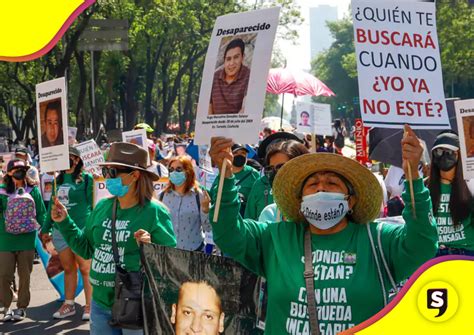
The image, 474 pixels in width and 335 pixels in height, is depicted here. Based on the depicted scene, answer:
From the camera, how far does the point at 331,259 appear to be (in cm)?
365

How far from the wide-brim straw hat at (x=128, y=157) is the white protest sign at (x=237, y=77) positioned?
165 centimetres

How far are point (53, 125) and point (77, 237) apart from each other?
2.53 ft

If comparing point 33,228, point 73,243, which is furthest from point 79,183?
point 73,243

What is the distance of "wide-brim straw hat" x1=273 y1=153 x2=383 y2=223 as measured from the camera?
151 inches

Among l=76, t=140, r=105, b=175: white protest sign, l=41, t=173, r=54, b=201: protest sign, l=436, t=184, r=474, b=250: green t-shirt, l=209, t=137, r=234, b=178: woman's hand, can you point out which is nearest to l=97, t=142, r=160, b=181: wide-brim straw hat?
l=209, t=137, r=234, b=178: woman's hand

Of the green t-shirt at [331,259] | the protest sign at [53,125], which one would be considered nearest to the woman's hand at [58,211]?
the protest sign at [53,125]

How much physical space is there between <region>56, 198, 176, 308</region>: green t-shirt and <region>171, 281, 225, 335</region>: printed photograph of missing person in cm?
55

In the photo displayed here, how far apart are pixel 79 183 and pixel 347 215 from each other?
587cm

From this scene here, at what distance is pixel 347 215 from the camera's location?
12.8 ft

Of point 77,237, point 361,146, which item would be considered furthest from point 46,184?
point 77,237

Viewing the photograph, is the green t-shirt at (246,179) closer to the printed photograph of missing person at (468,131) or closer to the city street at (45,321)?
the city street at (45,321)

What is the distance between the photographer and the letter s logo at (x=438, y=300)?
262 centimetres

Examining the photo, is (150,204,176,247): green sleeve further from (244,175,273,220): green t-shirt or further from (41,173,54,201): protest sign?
(41,173,54,201): protest sign

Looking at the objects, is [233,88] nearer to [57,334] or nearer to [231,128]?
[231,128]
